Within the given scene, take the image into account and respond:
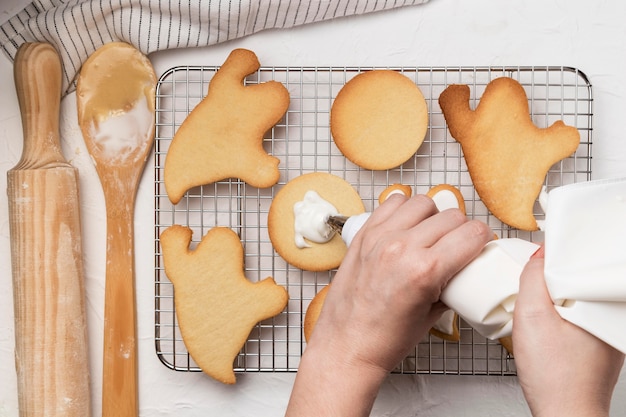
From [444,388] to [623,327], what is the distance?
43cm

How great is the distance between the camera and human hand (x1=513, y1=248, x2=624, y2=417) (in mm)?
467

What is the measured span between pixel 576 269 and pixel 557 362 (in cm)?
7

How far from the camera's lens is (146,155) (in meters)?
0.87

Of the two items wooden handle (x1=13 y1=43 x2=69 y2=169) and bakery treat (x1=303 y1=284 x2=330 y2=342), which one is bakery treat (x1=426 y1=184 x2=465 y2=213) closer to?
bakery treat (x1=303 y1=284 x2=330 y2=342)

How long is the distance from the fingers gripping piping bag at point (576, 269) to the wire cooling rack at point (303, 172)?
0.32 meters

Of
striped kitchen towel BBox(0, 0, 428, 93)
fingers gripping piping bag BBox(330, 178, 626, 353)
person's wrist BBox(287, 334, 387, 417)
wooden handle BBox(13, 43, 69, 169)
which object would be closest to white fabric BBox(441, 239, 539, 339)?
fingers gripping piping bag BBox(330, 178, 626, 353)

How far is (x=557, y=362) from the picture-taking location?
0.47 m

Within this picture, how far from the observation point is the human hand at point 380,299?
1.81ft

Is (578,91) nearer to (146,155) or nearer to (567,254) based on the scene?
(567,254)

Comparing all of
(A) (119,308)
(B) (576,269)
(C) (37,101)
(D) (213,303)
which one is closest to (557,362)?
(B) (576,269)

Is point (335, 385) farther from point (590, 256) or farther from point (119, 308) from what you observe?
point (119, 308)

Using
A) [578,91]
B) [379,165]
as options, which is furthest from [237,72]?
[578,91]

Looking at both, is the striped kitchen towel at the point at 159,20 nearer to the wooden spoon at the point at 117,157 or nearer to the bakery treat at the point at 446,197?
the wooden spoon at the point at 117,157

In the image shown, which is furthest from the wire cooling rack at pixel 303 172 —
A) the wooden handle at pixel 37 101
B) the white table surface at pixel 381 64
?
the wooden handle at pixel 37 101
